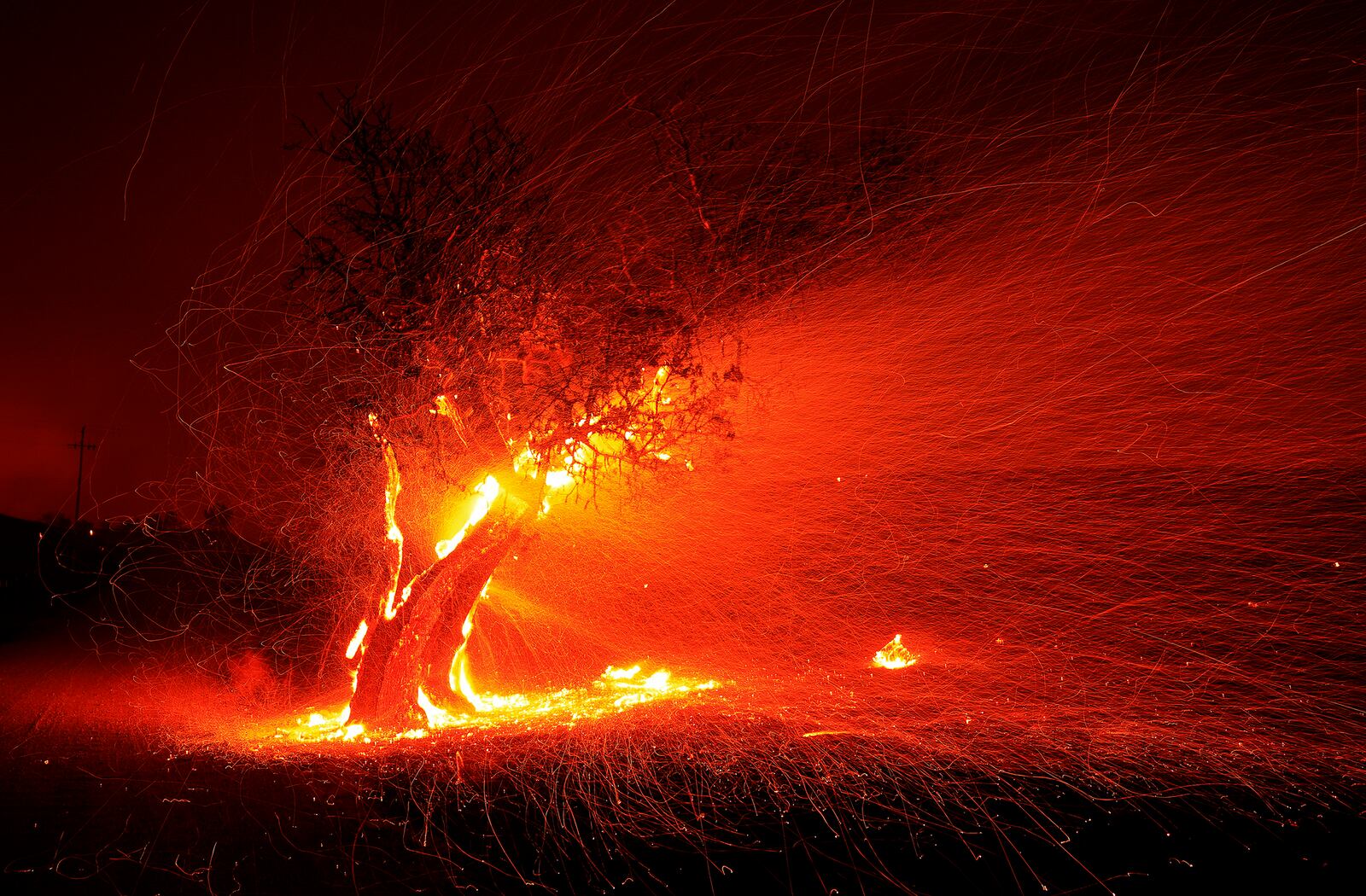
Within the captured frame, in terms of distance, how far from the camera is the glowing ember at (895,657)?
1291 cm

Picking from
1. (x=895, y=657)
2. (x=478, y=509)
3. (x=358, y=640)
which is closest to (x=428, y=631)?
(x=358, y=640)

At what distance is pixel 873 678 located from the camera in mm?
12039

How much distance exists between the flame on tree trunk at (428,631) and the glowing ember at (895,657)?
5522mm

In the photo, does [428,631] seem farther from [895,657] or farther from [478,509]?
[895,657]

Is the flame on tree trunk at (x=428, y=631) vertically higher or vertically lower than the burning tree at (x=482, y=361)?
lower

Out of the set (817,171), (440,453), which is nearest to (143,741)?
(440,453)

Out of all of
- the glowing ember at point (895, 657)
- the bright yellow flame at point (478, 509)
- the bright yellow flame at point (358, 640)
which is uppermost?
the bright yellow flame at point (478, 509)

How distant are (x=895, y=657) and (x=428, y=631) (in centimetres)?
640

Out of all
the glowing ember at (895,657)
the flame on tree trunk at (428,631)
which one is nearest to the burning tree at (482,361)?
the flame on tree trunk at (428,631)

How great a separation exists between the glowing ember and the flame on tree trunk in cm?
552

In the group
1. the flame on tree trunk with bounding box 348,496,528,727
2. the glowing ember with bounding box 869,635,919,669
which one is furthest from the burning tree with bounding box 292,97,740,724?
the glowing ember with bounding box 869,635,919,669

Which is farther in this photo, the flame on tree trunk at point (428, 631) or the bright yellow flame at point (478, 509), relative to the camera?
the bright yellow flame at point (478, 509)

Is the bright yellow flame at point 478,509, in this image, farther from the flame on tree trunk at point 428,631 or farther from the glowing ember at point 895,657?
the glowing ember at point 895,657

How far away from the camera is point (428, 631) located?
9.88m
